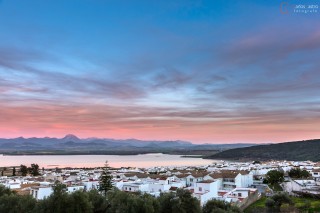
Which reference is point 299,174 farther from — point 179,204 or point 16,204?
point 16,204

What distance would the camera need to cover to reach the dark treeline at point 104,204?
20359mm

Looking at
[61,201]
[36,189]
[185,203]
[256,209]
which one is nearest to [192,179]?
[256,209]

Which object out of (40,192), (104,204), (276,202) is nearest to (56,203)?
(104,204)

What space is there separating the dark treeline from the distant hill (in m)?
103

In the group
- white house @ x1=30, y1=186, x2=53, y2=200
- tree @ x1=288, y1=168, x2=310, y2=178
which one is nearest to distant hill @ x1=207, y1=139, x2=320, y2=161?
tree @ x1=288, y1=168, x2=310, y2=178

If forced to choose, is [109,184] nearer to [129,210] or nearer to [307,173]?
[129,210]

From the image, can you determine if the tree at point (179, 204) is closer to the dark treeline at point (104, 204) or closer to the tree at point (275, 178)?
the dark treeline at point (104, 204)

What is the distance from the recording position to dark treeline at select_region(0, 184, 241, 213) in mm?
20359

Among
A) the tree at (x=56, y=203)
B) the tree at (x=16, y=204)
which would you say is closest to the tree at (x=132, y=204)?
the tree at (x=56, y=203)

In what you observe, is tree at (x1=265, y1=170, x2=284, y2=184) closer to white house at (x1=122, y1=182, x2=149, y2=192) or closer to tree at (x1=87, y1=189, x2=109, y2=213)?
white house at (x1=122, y1=182, x2=149, y2=192)

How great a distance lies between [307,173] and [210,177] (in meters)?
20.7

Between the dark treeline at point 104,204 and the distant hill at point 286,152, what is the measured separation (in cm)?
10267

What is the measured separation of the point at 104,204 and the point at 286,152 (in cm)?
13229

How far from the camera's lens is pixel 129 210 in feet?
68.3
